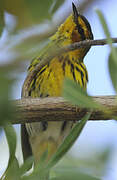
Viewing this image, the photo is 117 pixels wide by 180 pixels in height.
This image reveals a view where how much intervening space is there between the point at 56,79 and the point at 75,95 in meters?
1.98

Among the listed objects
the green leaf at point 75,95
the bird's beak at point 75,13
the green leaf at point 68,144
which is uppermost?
the bird's beak at point 75,13

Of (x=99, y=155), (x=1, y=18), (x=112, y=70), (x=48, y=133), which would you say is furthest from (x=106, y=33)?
(x=48, y=133)

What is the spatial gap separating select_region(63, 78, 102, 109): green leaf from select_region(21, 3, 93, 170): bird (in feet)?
6.28

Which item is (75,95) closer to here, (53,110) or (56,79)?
(53,110)

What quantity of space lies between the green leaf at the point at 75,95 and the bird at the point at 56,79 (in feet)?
6.28

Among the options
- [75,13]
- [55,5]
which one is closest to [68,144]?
[55,5]

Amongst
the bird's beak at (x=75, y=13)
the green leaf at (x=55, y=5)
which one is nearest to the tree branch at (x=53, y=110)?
the green leaf at (x=55, y=5)

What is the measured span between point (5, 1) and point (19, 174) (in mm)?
399

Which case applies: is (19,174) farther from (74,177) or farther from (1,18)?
(1,18)

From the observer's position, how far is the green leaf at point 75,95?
606mm

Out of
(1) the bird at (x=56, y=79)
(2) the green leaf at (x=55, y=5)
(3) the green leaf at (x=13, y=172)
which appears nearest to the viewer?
(2) the green leaf at (x=55, y=5)

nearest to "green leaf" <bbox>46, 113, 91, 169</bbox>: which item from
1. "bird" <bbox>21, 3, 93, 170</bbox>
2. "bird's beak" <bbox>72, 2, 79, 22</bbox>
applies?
"bird" <bbox>21, 3, 93, 170</bbox>

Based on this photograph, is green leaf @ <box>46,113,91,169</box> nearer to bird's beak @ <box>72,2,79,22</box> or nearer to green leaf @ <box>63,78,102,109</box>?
green leaf @ <box>63,78,102,109</box>

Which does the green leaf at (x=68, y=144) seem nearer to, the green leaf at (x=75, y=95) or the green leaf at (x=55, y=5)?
the green leaf at (x=75, y=95)
